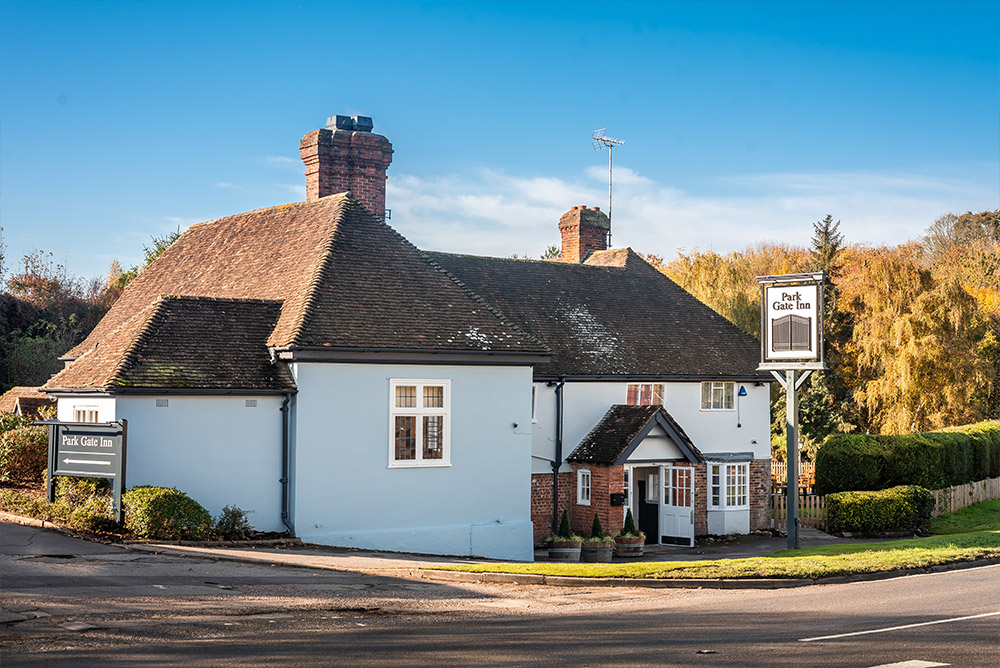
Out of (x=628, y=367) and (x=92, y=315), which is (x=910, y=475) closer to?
(x=628, y=367)

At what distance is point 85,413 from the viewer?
2033 centimetres

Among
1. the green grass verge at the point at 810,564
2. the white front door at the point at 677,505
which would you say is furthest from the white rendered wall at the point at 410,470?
the white front door at the point at 677,505

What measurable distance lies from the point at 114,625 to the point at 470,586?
6.33 m

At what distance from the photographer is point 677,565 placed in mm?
18156

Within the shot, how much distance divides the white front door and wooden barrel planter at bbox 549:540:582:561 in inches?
189

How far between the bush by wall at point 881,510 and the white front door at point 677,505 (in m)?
5.20

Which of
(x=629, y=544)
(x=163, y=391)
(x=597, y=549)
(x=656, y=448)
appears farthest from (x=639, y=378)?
(x=163, y=391)

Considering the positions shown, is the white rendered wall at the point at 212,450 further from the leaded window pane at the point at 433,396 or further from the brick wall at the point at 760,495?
the brick wall at the point at 760,495

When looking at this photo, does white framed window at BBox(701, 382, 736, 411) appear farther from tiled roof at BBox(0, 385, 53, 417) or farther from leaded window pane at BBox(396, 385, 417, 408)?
tiled roof at BBox(0, 385, 53, 417)

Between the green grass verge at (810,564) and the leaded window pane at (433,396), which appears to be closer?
the green grass verge at (810,564)

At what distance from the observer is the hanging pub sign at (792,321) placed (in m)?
23.2

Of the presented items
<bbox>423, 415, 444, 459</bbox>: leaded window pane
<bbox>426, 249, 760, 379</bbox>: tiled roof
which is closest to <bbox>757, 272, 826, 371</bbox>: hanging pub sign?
<bbox>426, 249, 760, 379</bbox>: tiled roof

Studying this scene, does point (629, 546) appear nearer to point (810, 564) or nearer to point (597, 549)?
point (597, 549)

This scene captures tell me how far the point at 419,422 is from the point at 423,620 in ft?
32.2
